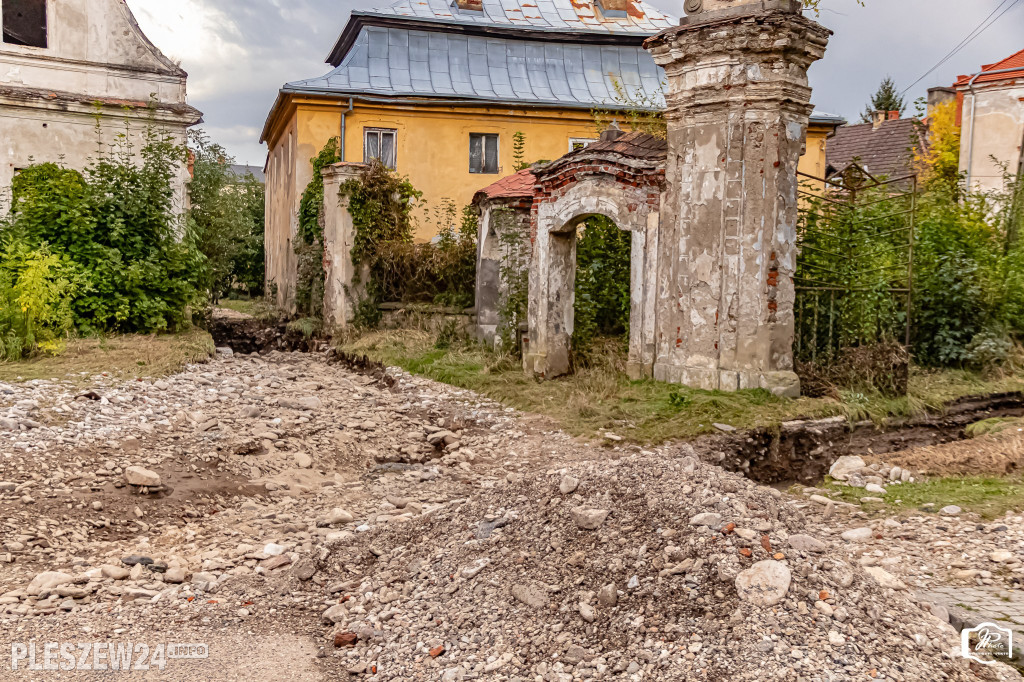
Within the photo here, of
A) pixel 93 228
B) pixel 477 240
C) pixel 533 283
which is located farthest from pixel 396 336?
pixel 93 228

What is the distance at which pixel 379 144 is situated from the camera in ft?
66.9

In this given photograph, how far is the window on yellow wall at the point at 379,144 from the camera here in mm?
20250

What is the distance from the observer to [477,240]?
15.2 metres

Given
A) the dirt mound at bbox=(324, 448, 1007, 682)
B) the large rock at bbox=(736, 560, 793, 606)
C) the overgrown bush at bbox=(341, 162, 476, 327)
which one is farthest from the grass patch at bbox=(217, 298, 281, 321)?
the large rock at bbox=(736, 560, 793, 606)

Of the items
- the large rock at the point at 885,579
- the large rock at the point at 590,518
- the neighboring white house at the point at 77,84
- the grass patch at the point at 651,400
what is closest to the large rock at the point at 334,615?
the large rock at the point at 590,518

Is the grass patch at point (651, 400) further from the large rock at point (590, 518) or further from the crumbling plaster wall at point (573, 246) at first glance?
the large rock at point (590, 518)

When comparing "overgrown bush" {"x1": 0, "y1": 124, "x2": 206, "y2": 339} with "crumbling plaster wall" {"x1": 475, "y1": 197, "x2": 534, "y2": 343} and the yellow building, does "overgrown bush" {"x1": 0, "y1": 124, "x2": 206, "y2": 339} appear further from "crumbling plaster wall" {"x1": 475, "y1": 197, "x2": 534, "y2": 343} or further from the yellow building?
the yellow building

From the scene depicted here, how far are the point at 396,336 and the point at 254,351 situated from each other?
3237mm

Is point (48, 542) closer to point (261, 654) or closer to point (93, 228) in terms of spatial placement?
point (261, 654)

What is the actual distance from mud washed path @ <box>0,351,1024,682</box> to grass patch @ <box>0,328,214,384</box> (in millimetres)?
2436

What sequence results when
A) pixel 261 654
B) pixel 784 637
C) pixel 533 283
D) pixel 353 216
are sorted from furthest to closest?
pixel 353 216 < pixel 533 283 < pixel 261 654 < pixel 784 637

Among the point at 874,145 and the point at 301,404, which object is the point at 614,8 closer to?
the point at 874,145

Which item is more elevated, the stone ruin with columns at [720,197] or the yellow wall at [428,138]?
the yellow wall at [428,138]

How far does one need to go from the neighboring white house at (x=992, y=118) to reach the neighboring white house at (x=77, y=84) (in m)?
16.7
